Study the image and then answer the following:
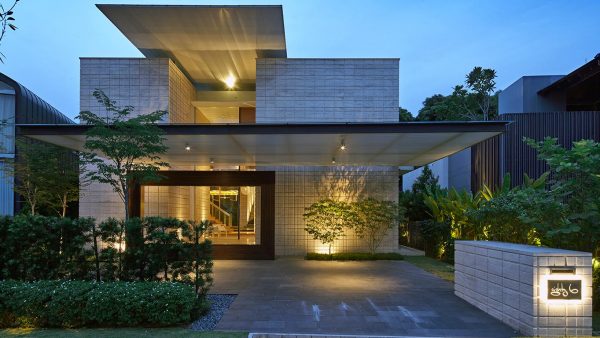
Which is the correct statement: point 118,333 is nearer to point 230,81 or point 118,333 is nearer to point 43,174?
point 43,174

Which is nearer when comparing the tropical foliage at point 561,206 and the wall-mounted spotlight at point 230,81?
the tropical foliage at point 561,206

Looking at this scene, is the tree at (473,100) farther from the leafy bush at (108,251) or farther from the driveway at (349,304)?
the leafy bush at (108,251)

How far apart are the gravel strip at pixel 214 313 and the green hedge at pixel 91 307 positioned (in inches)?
9.6

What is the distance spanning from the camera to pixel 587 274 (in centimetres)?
634

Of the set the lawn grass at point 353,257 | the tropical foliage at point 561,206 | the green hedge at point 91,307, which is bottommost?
the lawn grass at point 353,257

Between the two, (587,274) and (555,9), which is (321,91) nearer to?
(587,274)

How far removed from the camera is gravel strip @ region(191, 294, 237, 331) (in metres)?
6.83

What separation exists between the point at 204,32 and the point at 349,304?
10124 mm

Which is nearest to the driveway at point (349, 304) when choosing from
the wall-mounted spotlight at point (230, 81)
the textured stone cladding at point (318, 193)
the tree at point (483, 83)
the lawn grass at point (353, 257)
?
the lawn grass at point (353, 257)

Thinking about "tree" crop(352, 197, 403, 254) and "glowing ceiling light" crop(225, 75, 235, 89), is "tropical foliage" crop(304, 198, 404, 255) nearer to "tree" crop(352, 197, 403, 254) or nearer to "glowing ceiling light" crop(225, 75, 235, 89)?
"tree" crop(352, 197, 403, 254)

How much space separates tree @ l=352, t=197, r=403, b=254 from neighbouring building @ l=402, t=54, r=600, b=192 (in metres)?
5.15

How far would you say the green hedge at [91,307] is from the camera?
21.8 ft

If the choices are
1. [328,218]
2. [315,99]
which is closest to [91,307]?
[328,218]

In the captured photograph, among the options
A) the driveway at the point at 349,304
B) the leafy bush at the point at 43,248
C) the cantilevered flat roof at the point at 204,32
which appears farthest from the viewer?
the cantilevered flat roof at the point at 204,32
